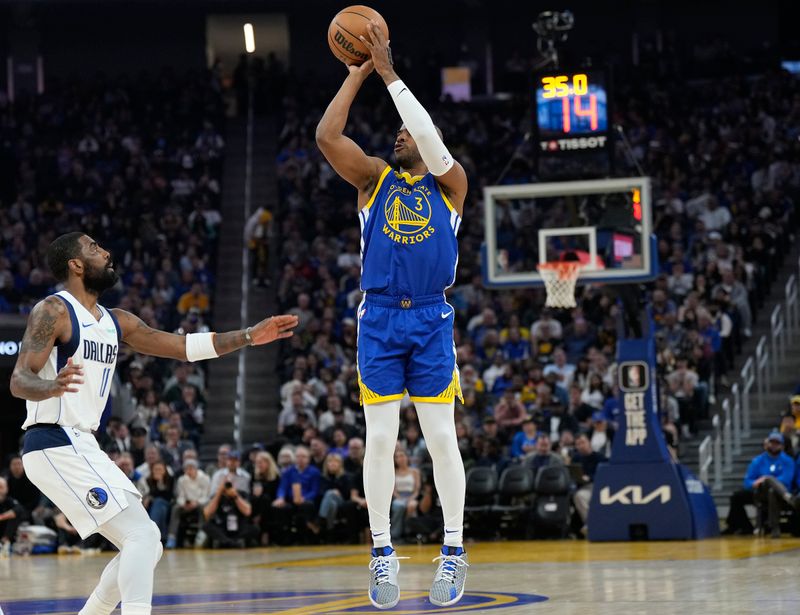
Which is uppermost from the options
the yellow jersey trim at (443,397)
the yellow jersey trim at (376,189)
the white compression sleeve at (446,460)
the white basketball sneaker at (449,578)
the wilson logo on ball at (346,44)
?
the wilson logo on ball at (346,44)

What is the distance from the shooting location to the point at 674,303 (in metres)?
21.5

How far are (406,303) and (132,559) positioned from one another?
2.11m

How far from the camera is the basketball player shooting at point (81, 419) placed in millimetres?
6402

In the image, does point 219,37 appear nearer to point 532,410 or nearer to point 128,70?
point 128,70

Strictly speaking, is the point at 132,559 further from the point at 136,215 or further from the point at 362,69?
the point at 136,215

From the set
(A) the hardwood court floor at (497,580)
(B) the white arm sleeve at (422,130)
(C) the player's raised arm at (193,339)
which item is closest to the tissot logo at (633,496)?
(A) the hardwood court floor at (497,580)

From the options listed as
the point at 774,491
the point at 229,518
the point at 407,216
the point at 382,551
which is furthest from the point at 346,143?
the point at 229,518

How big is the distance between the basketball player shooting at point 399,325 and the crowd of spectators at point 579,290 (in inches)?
341

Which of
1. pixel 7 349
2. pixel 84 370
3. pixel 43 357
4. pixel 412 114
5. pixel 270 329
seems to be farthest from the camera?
pixel 7 349

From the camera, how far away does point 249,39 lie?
32.5 meters

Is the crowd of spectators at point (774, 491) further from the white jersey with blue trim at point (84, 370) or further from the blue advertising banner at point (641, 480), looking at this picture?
the white jersey with blue trim at point (84, 370)

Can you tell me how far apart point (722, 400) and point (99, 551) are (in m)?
9.24

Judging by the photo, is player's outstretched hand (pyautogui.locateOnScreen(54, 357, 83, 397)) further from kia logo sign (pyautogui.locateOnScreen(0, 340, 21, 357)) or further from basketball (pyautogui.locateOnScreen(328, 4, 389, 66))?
kia logo sign (pyautogui.locateOnScreen(0, 340, 21, 357))

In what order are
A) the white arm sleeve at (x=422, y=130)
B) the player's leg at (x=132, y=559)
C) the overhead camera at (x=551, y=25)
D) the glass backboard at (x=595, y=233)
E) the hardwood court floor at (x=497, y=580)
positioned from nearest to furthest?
the player's leg at (x=132, y=559) → the white arm sleeve at (x=422, y=130) → the hardwood court floor at (x=497, y=580) → the glass backboard at (x=595, y=233) → the overhead camera at (x=551, y=25)
